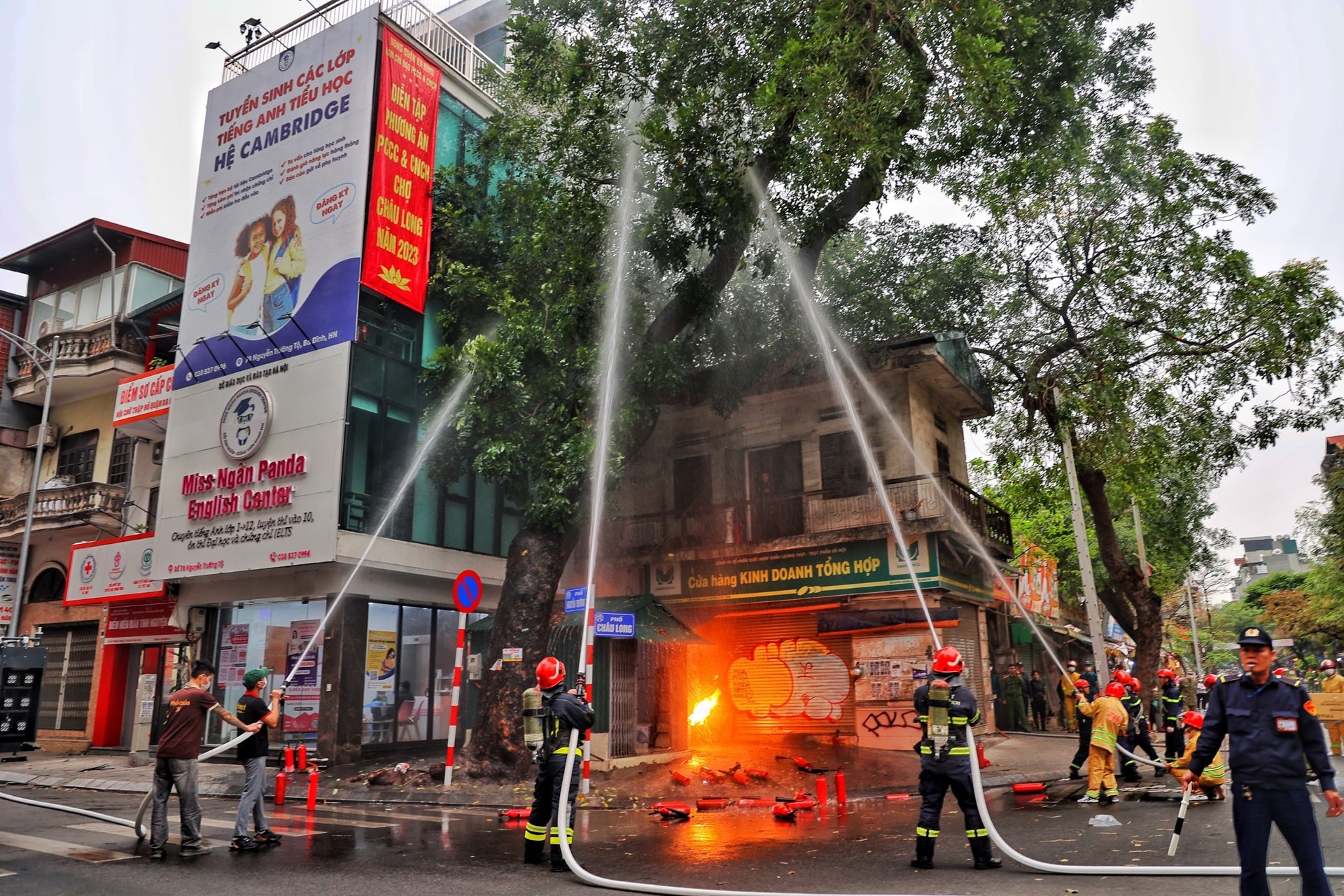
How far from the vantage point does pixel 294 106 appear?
20.8m

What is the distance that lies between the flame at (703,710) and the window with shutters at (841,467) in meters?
5.46

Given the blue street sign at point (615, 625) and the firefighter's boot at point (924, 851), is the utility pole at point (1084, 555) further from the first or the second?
the firefighter's boot at point (924, 851)

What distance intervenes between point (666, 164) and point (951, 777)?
11062 mm

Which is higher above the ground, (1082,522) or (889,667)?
(1082,522)

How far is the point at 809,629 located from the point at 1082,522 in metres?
6.85

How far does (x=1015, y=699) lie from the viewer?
992 inches

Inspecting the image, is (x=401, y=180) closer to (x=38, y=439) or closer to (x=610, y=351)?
(x=610, y=351)

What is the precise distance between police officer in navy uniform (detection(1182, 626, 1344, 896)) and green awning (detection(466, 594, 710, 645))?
1174cm

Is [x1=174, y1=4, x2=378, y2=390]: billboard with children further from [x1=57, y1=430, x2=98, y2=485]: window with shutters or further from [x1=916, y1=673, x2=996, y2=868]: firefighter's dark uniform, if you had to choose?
[x1=916, y1=673, x2=996, y2=868]: firefighter's dark uniform

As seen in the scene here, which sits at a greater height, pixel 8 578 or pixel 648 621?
pixel 8 578

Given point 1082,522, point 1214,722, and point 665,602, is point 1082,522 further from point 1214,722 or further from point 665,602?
point 1214,722

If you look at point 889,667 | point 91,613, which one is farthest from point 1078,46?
point 91,613

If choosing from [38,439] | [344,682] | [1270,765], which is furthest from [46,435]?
[1270,765]

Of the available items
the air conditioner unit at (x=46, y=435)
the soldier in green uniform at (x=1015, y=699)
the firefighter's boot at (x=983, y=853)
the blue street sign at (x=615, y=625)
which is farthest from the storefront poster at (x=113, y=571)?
the soldier in green uniform at (x=1015, y=699)
